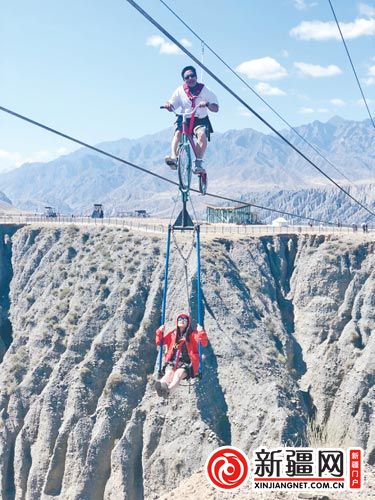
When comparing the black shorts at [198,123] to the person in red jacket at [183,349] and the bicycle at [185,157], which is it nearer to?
the bicycle at [185,157]

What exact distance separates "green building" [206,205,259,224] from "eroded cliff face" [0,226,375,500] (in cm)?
1637

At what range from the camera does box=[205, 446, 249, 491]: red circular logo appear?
22.8m

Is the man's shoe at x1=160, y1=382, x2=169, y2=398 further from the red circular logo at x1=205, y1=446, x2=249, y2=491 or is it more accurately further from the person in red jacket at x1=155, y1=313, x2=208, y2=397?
the red circular logo at x1=205, y1=446, x2=249, y2=491

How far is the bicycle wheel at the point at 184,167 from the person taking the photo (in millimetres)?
19727

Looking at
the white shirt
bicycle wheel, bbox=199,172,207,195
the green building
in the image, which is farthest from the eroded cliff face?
the white shirt

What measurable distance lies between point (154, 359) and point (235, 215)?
114 feet

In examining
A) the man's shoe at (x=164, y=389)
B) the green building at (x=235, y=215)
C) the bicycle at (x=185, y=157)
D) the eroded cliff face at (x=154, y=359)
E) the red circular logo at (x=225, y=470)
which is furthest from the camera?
the green building at (x=235, y=215)

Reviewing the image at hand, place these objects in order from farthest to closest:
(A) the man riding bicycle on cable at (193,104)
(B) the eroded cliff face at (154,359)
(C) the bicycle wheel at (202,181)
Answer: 1. (B) the eroded cliff face at (154,359)
2. (C) the bicycle wheel at (202,181)
3. (A) the man riding bicycle on cable at (193,104)

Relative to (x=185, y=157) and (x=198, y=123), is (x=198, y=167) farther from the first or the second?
(x=198, y=123)

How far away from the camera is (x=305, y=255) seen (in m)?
68.3

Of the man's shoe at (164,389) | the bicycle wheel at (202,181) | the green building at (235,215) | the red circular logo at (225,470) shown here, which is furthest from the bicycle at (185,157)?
the green building at (235,215)

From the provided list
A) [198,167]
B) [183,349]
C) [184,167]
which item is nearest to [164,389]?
[183,349]

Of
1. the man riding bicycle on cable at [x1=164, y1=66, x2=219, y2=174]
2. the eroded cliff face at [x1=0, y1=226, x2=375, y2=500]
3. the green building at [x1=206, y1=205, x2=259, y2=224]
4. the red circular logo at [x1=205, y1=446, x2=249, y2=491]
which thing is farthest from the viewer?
the green building at [x1=206, y1=205, x2=259, y2=224]

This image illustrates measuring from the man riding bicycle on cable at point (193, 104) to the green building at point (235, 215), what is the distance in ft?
214
